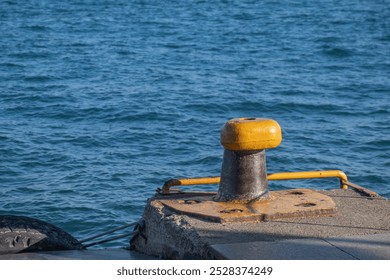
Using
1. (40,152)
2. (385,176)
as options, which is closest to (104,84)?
(40,152)

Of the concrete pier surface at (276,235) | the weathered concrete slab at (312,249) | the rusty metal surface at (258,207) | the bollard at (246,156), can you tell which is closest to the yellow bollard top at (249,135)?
the bollard at (246,156)

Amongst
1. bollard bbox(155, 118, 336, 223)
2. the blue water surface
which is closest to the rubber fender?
bollard bbox(155, 118, 336, 223)

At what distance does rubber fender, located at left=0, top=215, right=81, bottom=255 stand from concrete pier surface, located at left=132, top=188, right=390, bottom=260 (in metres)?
0.74

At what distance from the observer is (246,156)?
7598mm

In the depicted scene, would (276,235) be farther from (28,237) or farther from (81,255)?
(28,237)

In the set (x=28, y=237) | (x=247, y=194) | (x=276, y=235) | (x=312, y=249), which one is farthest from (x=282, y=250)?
(x=28, y=237)

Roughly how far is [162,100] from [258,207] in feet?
47.4

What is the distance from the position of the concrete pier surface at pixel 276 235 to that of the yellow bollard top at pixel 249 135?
662 mm

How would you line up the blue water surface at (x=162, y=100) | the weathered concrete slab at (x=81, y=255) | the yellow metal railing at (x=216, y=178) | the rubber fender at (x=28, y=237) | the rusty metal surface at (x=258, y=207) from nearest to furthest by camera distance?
the rusty metal surface at (x=258, y=207) → the weathered concrete slab at (x=81, y=255) → the rubber fender at (x=28, y=237) → the yellow metal railing at (x=216, y=178) → the blue water surface at (x=162, y=100)

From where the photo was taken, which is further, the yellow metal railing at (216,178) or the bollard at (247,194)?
the yellow metal railing at (216,178)

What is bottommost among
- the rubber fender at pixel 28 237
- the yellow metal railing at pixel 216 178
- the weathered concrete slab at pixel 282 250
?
the rubber fender at pixel 28 237

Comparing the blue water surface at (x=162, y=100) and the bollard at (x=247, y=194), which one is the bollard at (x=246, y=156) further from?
the blue water surface at (x=162, y=100)

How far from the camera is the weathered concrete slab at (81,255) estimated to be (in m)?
7.49

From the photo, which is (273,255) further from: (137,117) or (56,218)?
(137,117)
